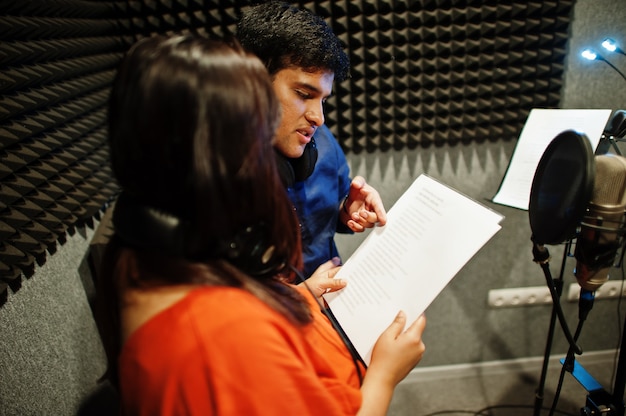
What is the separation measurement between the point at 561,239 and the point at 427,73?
1.02m

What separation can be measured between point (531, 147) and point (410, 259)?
681 millimetres

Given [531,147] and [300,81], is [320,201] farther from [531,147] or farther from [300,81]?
[531,147]

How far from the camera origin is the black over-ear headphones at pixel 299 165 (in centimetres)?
107

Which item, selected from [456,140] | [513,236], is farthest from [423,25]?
[513,236]

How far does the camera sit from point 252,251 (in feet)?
1.73

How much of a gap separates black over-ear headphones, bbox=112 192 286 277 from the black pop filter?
621 mm

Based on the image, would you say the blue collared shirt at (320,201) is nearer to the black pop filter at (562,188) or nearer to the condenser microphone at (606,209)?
the black pop filter at (562,188)

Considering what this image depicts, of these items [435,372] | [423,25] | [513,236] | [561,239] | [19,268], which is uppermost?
[423,25]

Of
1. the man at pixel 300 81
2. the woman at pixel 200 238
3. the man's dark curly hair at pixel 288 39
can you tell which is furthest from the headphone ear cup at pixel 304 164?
the woman at pixel 200 238

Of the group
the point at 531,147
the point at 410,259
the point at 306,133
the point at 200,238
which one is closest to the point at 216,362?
the point at 200,238

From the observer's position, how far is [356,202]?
1.24 meters

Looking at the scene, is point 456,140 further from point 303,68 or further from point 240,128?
point 240,128

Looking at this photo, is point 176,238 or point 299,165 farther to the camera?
point 299,165

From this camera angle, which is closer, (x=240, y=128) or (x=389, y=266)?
(x=240, y=128)
